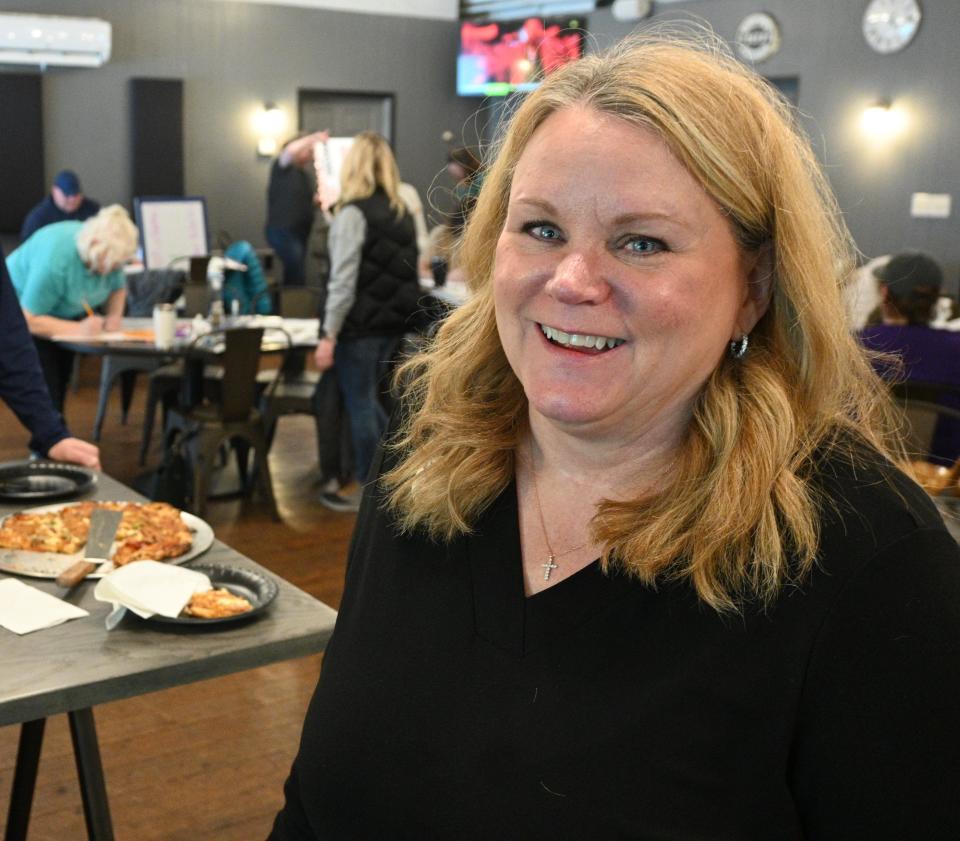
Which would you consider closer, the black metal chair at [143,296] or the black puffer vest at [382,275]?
the black puffer vest at [382,275]

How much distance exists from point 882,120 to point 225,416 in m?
5.91

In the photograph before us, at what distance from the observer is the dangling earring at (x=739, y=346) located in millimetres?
1259

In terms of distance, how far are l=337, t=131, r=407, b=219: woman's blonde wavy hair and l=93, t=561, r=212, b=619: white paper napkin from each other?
350cm

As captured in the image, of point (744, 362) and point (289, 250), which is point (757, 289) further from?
point (289, 250)

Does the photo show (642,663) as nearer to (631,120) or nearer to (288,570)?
(631,120)

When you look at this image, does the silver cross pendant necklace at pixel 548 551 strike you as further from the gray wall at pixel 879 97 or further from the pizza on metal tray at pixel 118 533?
the gray wall at pixel 879 97

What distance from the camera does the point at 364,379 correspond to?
5531 millimetres

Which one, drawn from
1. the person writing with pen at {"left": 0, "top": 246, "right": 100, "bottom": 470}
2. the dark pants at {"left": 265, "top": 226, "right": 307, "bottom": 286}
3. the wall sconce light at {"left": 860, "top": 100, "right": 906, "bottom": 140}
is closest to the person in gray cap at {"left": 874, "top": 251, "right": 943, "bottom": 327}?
the person writing with pen at {"left": 0, "top": 246, "right": 100, "bottom": 470}

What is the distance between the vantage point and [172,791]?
10.1 feet

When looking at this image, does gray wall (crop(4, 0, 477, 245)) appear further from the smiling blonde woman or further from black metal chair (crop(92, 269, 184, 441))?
the smiling blonde woman

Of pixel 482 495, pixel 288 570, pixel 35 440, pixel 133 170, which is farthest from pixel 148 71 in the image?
pixel 482 495

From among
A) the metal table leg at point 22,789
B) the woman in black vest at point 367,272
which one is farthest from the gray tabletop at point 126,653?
the woman in black vest at point 367,272

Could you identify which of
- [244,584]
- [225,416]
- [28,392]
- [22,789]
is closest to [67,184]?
[225,416]

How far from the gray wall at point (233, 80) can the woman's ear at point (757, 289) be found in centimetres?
1106
